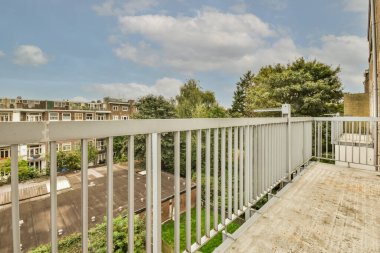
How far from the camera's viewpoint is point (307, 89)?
1439cm

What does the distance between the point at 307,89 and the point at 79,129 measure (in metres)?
16.4

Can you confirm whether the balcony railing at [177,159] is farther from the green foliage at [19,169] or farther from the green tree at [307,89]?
the green tree at [307,89]

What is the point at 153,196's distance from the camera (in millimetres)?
1115

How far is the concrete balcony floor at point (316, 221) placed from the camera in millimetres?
1610

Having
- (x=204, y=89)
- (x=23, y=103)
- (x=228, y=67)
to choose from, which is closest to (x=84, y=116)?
(x=23, y=103)

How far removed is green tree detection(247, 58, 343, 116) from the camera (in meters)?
14.3

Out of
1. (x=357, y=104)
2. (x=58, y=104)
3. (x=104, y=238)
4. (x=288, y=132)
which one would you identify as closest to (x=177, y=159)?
(x=104, y=238)

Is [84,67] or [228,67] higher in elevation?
[84,67]

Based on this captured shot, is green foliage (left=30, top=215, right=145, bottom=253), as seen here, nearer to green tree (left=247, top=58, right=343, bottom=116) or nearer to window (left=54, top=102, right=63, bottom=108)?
green tree (left=247, top=58, right=343, bottom=116)

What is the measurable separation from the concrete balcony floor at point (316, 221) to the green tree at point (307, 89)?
11.5 m

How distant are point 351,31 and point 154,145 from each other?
1581 cm

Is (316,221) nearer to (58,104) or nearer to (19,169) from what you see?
(19,169)

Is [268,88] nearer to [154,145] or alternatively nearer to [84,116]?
[154,145]

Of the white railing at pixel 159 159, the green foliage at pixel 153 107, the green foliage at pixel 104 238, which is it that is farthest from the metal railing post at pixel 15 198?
the green foliage at pixel 153 107
